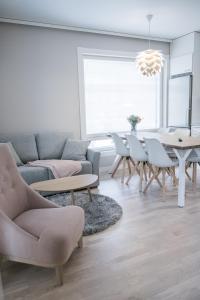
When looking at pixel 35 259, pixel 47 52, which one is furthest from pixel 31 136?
pixel 35 259

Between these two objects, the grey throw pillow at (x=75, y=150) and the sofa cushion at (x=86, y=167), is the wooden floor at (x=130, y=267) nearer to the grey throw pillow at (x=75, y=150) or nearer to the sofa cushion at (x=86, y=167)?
the sofa cushion at (x=86, y=167)

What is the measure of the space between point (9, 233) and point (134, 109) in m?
4.23

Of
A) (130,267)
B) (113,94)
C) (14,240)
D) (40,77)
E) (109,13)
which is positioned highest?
(109,13)

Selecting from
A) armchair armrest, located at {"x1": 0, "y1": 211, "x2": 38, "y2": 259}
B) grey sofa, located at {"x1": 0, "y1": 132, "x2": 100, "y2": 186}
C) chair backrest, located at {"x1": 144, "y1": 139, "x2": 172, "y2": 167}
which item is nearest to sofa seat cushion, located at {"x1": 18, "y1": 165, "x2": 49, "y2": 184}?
grey sofa, located at {"x1": 0, "y1": 132, "x2": 100, "y2": 186}

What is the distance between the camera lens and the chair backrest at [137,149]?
3.73 metres

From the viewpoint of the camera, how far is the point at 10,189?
6.87 feet

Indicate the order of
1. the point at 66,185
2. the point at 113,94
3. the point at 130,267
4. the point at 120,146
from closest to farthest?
the point at 130,267 → the point at 66,185 → the point at 120,146 → the point at 113,94

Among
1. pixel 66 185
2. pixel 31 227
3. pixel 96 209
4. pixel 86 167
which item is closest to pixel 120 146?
pixel 86 167

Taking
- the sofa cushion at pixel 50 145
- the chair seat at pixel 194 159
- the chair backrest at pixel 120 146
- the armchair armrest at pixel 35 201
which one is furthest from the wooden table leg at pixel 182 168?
the sofa cushion at pixel 50 145

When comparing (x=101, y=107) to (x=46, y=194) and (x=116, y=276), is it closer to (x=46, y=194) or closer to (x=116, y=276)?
(x=46, y=194)

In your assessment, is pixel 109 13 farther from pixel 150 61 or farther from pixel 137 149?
pixel 137 149

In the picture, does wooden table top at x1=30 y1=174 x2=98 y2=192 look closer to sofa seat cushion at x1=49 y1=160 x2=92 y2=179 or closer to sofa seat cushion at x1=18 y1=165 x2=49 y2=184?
sofa seat cushion at x1=18 y1=165 x2=49 y2=184

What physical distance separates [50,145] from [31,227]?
243cm

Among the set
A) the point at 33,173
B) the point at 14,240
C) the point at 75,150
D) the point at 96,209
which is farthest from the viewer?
the point at 75,150
